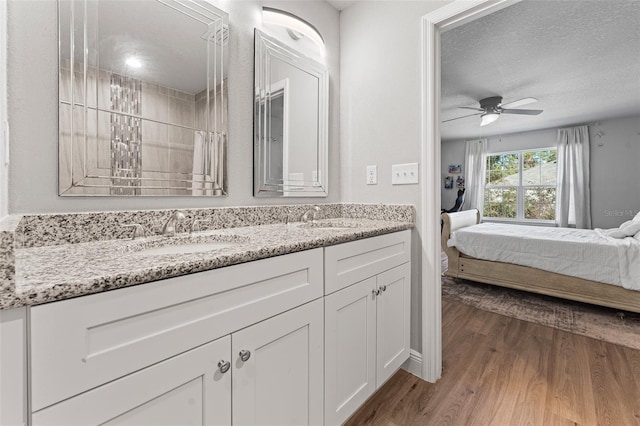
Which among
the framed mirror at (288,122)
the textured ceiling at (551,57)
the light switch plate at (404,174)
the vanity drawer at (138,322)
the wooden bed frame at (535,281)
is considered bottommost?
the wooden bed frame at (535,281)

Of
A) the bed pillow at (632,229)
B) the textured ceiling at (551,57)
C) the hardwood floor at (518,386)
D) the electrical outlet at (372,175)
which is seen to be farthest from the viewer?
the bed pillow at (632,229)

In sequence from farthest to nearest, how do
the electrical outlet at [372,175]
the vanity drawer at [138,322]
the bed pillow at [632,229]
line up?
the bed pillow at [632,229], the electrical outlet at [372,175], the vanity drawer at [138,322]

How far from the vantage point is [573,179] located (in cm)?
545

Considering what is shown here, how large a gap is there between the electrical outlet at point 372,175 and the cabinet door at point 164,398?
1366mm

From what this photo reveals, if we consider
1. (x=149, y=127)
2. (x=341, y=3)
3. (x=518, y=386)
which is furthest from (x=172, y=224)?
(x=518, y=386)

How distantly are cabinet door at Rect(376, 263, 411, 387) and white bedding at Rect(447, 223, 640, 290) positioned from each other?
2.15 m

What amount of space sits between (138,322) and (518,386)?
1916 millimetres

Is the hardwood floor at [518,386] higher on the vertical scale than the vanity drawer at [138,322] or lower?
lower

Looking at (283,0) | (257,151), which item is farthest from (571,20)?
(257,151)

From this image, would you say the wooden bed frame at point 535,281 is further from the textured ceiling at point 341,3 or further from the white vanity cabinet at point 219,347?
the textured ceiling at point 341,3

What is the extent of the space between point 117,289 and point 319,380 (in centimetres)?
78

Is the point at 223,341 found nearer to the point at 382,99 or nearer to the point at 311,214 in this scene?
the point at 311,214

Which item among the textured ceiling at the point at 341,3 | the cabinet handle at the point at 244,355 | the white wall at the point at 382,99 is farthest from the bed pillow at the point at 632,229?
the cabinet handle at the point at 244,355

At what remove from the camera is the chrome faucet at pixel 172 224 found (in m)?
1.15
